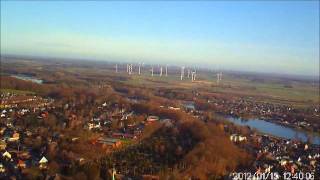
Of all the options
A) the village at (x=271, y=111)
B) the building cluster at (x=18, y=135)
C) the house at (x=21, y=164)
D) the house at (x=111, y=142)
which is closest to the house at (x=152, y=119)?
the house at (x=111, y=142)

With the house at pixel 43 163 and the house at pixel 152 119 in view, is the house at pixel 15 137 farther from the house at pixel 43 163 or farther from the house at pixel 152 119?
the house at pixel 152 119

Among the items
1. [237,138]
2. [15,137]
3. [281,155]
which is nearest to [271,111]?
[237,138]

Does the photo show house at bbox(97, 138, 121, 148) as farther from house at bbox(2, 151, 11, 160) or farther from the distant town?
house at bbox(2, 151, 11, 160)

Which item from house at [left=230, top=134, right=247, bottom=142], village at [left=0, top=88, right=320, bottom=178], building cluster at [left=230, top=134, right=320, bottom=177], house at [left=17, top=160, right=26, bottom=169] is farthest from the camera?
house at [left=230, top=134, right=247, bottom=142]

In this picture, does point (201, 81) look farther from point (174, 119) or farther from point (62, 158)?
point (62, 158)

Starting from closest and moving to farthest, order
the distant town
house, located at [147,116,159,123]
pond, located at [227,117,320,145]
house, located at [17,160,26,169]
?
1. house, located at [17,160,26,169]
2. the distant town
3. pond, located at [227,117,320,145]
4. house, located at [147,116,159,123]

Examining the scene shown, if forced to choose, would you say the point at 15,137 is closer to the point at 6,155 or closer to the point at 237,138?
the point at 6,155

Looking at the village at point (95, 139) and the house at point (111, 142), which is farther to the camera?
the house at point (111, 142)

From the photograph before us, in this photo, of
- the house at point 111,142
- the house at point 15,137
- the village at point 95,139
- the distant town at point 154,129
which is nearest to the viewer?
the distant town at point 154,129

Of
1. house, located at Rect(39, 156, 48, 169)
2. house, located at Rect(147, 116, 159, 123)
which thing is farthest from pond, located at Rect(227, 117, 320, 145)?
house, located at Rect(39, 156, 48, 169)
